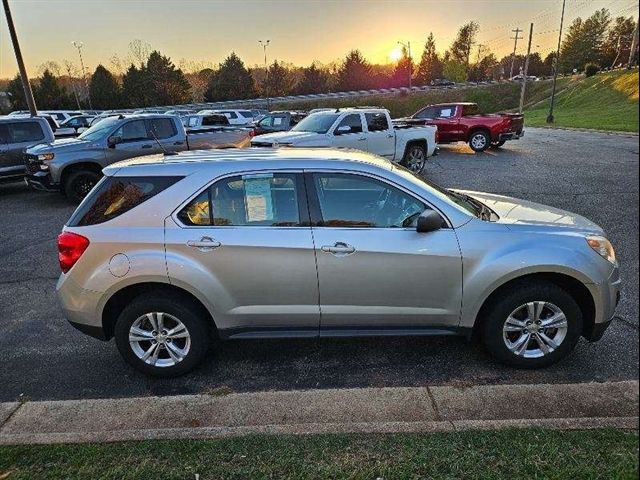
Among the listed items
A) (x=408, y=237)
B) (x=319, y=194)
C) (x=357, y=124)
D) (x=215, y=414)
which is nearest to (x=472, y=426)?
(x=408, y=237)

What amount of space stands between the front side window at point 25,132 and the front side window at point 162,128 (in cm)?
313

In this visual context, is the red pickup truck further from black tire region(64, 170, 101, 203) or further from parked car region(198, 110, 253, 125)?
black tire region(64, 170, 101, 203)

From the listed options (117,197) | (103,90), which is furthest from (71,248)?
(103,90)

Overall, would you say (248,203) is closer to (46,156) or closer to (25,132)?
(46,156)

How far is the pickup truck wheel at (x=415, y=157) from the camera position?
43.1 ft

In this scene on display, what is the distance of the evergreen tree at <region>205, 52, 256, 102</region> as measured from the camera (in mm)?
67188

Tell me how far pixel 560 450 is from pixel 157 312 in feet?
9.27

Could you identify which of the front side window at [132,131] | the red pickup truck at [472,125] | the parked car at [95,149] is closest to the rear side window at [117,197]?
the parked car at [95,149]

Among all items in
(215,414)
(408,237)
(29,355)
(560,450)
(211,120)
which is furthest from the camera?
(211,120)

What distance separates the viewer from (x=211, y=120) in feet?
66.2

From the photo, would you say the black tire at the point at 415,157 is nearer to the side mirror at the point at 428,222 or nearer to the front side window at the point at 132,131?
the front side window at the point at 132,131

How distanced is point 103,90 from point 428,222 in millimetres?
66396

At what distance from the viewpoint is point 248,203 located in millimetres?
3480

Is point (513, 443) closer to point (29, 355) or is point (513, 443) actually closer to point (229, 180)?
point (229, 180)
